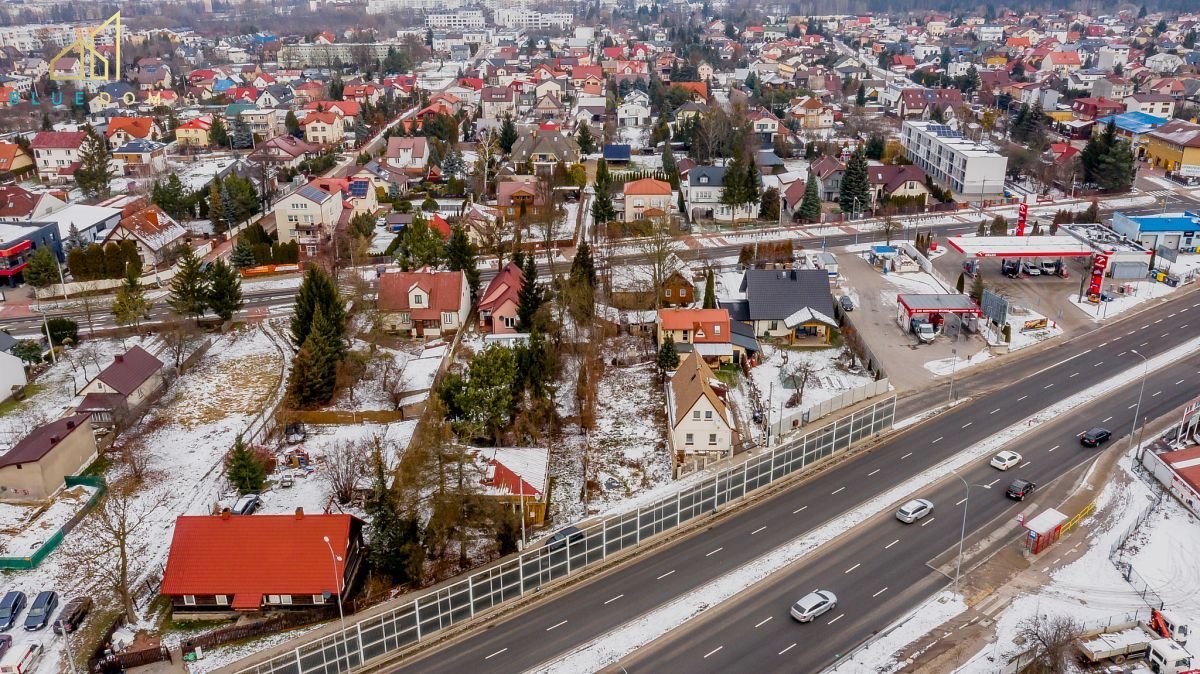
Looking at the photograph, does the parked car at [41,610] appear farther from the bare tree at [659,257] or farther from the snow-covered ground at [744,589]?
the bare tree at [659,257]

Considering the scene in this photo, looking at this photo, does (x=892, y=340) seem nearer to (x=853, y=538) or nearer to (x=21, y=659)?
(x=853, y=538)

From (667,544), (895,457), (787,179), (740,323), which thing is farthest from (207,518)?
(787,179)

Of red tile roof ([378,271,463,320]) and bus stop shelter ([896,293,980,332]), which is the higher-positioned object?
red tile roof ([378,271,463,320])

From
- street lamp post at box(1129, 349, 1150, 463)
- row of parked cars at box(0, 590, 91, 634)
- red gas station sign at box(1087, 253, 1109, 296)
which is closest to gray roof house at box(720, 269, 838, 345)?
street lamp post at box(1129, 349, 1150, 463)

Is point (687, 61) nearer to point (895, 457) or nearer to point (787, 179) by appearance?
point (787, 179)

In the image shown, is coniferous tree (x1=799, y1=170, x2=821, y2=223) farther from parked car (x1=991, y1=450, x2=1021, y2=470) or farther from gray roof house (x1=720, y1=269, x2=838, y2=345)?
parked car (x1=991, y1=450, x2=1021, y2=470)
